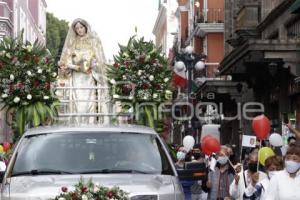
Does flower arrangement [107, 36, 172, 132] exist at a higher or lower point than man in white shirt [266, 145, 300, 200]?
higher

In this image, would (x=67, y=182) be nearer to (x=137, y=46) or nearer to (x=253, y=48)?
(x=137, y=46)

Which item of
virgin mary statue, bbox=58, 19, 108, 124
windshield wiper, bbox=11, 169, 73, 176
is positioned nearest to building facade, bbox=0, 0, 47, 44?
virgin mary statue, bbox=58, 19, 108, 124

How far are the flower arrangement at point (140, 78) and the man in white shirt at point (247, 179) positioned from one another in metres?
1.65

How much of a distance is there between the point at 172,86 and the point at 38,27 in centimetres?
7129

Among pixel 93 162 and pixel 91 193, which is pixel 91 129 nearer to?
pixel 93 162

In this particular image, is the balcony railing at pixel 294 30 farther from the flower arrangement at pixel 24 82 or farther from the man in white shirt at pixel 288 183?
the man in white shirt at pixel 288 183

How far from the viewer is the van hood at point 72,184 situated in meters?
8.14

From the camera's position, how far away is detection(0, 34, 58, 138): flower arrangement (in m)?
14.2

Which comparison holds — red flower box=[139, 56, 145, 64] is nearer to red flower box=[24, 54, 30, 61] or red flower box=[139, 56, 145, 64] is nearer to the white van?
red flower box=[24, 54, 30, 61]

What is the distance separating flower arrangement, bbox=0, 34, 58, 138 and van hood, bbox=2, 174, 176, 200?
5423mm

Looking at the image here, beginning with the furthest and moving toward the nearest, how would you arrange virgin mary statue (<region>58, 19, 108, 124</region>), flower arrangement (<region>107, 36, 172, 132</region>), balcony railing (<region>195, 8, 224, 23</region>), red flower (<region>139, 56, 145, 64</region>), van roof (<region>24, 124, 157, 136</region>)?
balcony railing (<region>195, 8, 224, 23</region>) < virgin mary statue (<region>58, 19, 108, 124</region>) < red flower (<region>139, 56, 145, 64</region>) < flower arrangement (<region>107, 36, 172, 132</region>) < van roof (<region>24, 124, 157, 136</region>)

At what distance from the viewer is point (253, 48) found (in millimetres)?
23250

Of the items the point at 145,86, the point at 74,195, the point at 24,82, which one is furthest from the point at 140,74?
the point at 74,195

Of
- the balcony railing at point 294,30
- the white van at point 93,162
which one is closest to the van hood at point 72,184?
the white van at point 93,162
